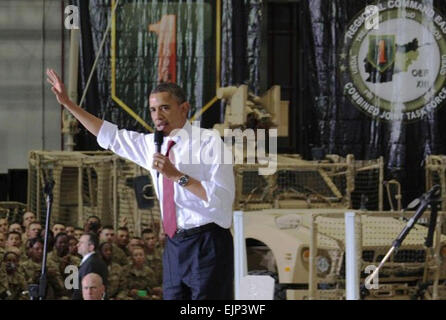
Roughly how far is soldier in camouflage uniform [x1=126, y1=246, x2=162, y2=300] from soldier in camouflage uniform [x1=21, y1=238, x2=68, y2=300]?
0.51 metres

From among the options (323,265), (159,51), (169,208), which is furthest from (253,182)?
(169,208)

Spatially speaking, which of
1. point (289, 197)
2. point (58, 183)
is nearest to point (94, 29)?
point (58, 183)

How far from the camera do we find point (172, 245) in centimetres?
444

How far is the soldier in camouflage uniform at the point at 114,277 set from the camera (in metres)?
6.85

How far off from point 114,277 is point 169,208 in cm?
251

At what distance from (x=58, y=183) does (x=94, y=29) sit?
130cm

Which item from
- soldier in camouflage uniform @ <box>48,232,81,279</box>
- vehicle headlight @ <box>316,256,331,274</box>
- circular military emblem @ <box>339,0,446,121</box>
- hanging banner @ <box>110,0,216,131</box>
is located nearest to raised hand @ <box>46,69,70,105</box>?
vehicle headlight @ <box>316,256,331,274</box>

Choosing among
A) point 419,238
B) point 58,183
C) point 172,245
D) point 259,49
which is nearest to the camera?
point 172,245

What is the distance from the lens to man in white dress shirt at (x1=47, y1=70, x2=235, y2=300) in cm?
432

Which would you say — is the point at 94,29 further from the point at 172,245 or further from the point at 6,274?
the point at 172,245

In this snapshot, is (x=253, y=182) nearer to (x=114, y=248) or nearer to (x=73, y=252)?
(x=114, y=248)

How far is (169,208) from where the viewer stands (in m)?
4.50

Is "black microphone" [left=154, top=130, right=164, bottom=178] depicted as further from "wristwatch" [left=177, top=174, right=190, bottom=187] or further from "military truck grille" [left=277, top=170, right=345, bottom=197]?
"military truck grille" [left=277, top=170, right=345, bottom=197]
